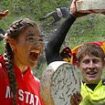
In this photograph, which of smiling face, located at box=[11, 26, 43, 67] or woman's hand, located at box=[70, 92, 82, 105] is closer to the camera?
smiling face, located at box=[11, 26, 43, 67]

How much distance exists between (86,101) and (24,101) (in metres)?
0.42

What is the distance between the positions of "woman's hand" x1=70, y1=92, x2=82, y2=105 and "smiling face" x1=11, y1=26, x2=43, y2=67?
0.47 m

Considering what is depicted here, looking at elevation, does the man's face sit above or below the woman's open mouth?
below

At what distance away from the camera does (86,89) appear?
2.38 metres

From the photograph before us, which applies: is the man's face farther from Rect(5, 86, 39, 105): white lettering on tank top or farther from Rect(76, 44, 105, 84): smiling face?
Rect(5, 86, 39, 105): white lettering on tank top

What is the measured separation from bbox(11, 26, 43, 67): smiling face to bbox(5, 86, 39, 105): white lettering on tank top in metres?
0.10

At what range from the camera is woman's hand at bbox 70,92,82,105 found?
242cm

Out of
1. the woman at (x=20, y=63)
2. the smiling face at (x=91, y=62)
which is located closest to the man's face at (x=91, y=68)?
the smiling face at (x=91, y=62)

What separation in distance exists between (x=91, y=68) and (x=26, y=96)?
53 cm

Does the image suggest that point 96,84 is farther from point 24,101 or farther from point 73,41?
point 73,41

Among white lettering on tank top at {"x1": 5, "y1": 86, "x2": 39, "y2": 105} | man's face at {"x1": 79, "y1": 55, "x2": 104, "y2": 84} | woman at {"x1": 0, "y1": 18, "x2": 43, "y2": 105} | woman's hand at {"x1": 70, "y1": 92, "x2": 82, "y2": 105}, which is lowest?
woman's hand at {"x1": 70, "y1": 92, "x2": 82, "y2": 105}

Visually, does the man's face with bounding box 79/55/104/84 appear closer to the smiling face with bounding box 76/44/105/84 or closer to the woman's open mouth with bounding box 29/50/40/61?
the smiling face with bounding box 76/44/105/84

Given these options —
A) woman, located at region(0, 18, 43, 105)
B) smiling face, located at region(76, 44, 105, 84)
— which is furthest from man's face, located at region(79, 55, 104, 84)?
woman, located at region(0, 18, 43, 105)

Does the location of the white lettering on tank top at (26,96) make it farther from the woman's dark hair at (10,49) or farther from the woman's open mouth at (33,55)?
the woman's open mouth at (33,55)
